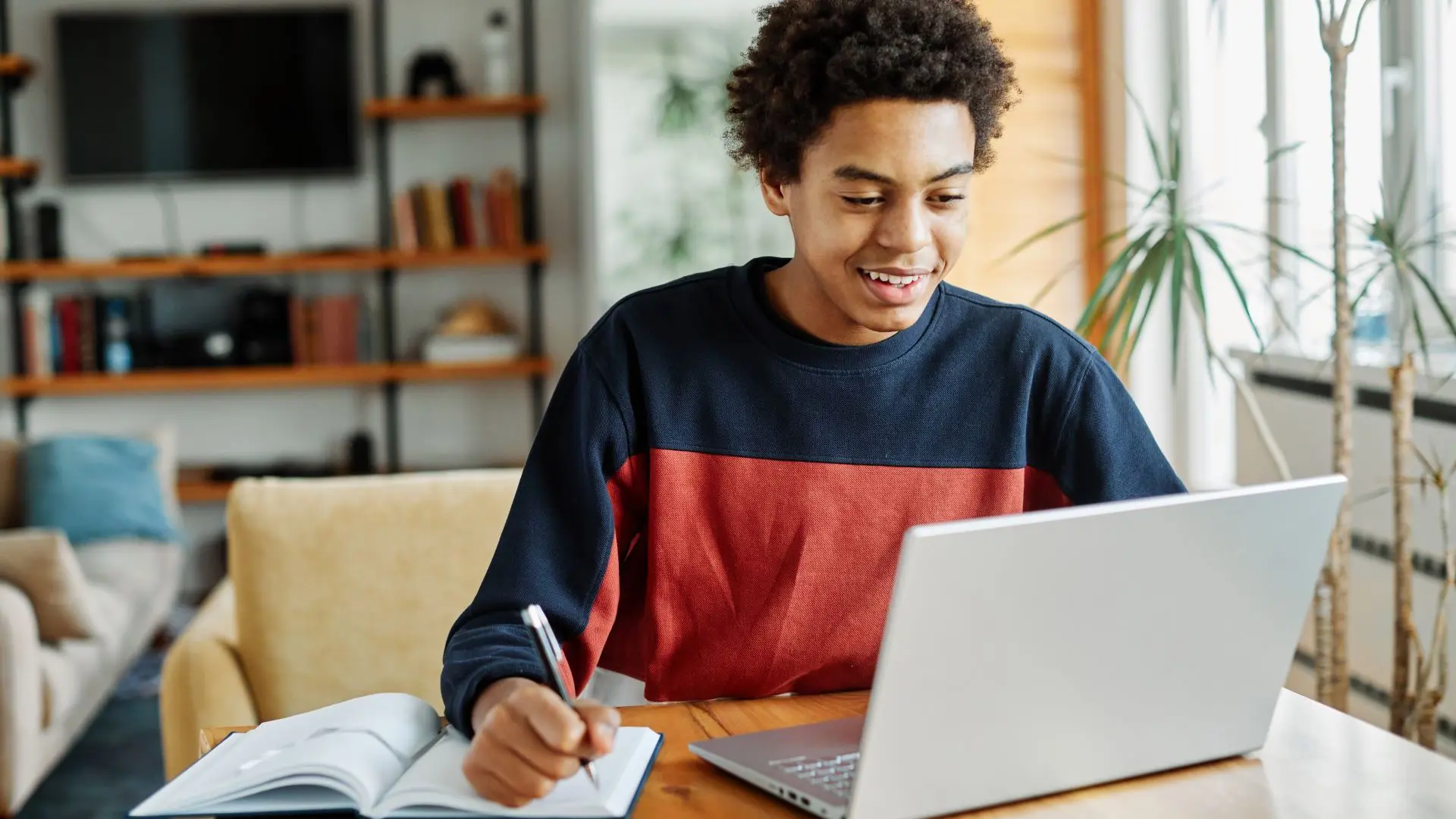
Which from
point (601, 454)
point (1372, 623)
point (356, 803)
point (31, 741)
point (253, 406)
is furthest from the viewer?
point (253, 406)

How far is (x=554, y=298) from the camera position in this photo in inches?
191

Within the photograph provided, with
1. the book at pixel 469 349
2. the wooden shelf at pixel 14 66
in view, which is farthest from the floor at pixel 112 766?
the wooden shelf at pixel 14 66

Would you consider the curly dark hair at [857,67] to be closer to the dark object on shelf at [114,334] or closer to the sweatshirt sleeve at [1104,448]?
the sweatshirt sleeve at [1104,448]

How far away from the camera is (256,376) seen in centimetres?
452

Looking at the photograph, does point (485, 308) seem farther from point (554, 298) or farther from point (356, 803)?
point (356, 803)

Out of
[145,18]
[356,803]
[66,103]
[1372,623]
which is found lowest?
[1372,623]

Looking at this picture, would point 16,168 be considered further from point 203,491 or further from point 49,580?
point 49,580

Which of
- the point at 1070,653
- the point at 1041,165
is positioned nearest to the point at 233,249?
the point at 1041,165

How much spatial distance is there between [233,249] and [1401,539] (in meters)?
3.84

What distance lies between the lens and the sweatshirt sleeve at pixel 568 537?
104cm

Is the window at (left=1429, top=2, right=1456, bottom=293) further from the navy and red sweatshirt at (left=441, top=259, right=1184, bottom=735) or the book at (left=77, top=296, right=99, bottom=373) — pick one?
the book at (left=77, top=296, right=99, bottom=373)

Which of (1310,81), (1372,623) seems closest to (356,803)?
(1372,623)

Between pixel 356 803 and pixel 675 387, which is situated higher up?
pixel 675 387

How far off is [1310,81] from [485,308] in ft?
9.05
